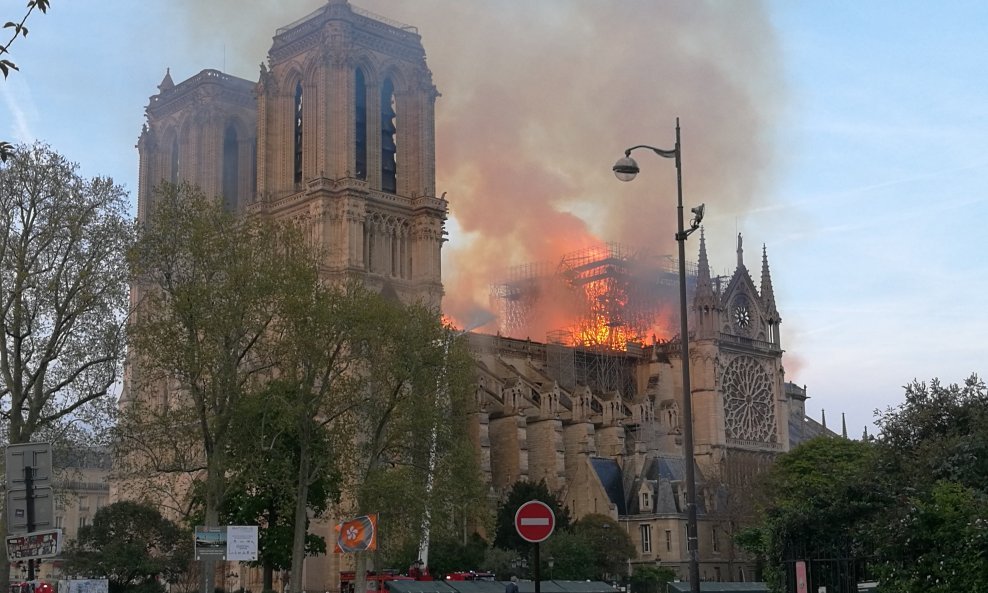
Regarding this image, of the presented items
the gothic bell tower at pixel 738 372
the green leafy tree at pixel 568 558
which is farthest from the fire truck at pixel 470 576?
the gothic bell tower at pixel 738 372

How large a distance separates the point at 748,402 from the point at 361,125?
39.6m

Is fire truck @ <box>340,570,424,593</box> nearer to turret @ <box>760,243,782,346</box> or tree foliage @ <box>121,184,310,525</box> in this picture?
tree foliage @ <box>121,184,310,525</box>

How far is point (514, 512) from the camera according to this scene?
85812mm

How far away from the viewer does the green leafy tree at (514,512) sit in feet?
279

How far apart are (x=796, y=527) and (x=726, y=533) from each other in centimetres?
6101

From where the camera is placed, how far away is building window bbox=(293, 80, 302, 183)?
97.9 metres

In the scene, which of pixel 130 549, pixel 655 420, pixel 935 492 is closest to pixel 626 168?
pixel 935 492

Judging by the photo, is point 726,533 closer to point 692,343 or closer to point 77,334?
point 692,343

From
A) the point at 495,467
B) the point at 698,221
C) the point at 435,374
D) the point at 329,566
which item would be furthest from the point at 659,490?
the point at 698,221

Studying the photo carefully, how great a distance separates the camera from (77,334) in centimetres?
4022

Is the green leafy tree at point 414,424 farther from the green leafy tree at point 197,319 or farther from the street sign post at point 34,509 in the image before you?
the street sign post at point 34,509

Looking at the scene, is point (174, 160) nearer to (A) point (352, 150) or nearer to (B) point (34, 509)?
(A) point (352, 150)

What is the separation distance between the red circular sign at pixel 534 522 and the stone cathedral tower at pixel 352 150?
2765 inches

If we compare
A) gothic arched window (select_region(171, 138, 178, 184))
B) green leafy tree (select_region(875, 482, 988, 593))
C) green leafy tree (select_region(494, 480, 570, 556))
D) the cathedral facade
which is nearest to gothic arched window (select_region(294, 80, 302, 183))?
gothic arched window (select_region(171, 138, 178, 184))
